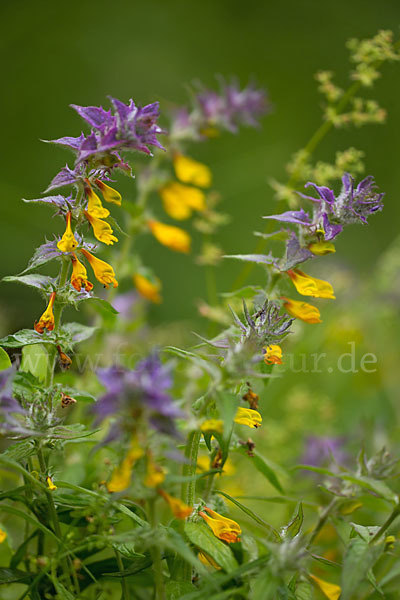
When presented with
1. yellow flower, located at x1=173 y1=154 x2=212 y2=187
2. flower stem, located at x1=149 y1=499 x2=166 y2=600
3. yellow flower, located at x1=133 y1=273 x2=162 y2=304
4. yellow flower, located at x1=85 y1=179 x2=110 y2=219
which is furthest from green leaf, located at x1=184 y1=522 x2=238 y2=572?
yellow flower, located at x1=173 y1=154 x2=212 y2=187

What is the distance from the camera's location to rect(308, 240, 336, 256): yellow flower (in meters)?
0.52

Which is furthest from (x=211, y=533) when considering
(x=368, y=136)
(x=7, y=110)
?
(x=368, y=136)

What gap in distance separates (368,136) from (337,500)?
1682mm

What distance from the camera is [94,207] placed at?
47 centimetres

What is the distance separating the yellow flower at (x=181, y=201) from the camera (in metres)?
0.87

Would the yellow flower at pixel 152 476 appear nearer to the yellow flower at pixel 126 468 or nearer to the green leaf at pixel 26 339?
the yellow flower at pixel 126 468

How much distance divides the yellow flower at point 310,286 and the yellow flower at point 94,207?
177mm

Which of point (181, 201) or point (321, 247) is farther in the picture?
point (181, 201)

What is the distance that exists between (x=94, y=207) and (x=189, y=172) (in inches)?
17.5

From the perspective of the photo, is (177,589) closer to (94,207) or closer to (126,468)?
(126,468)

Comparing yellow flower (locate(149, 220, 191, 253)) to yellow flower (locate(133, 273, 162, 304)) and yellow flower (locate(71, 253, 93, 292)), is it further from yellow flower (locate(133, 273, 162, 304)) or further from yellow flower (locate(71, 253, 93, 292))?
yellow flower (locate(71, 253, 93, 292))

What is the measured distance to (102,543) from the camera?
421 mm

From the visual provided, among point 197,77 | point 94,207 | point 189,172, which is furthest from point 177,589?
point 197,77

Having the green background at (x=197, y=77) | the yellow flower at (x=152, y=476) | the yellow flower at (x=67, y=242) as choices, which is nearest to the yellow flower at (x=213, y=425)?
the yellow flower at (x=152, y=476)
